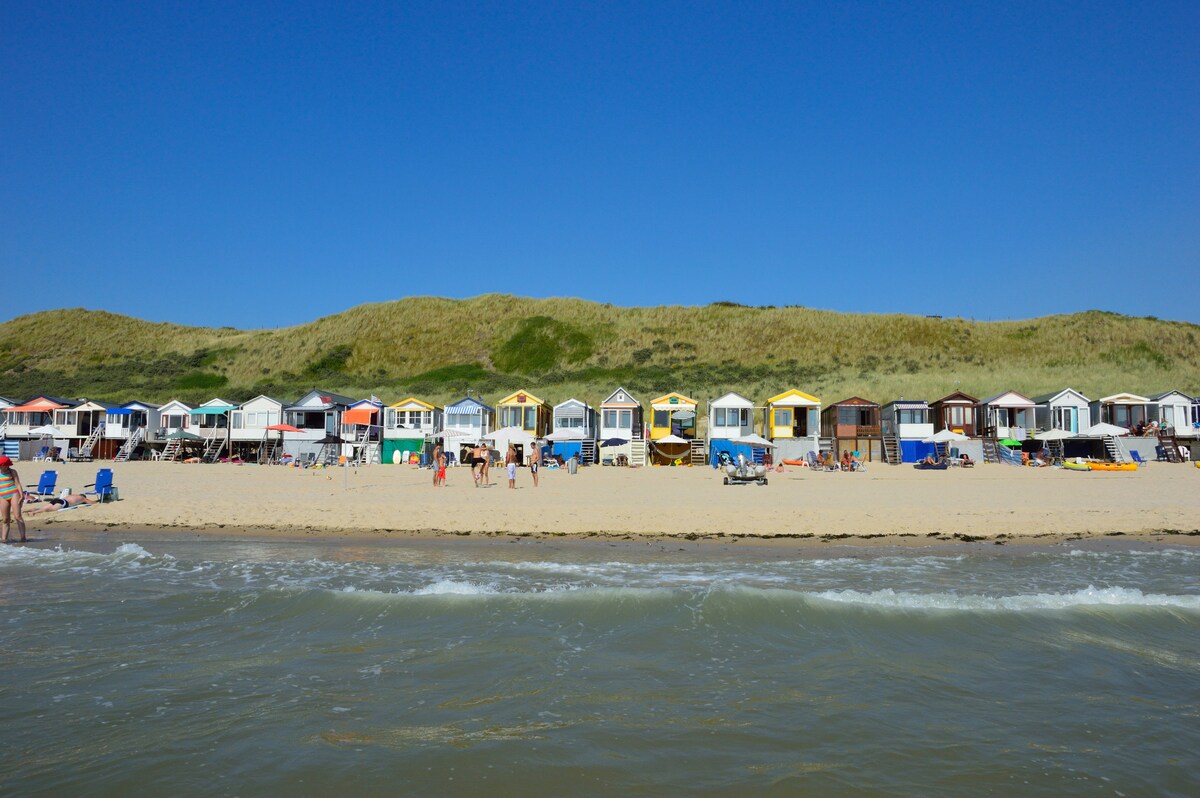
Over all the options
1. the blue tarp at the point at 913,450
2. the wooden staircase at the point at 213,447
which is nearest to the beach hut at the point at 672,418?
the blue tarp at the point at 913,450

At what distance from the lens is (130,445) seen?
40219mm

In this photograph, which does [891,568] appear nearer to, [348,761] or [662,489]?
[348,761]

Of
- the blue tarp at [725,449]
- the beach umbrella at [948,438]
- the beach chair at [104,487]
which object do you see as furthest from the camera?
the beach umbrella at [948,438]

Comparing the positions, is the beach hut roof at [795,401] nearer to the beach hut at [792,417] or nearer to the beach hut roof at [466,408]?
the beach hut at [792,417]

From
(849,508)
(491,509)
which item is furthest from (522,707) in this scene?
(849,508)

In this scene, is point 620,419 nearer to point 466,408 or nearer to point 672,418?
point 672,418

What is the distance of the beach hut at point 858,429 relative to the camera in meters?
37.9

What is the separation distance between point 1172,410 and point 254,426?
4811cm

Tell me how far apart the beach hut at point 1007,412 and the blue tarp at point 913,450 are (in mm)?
4927

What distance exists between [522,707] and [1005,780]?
11.0 ft

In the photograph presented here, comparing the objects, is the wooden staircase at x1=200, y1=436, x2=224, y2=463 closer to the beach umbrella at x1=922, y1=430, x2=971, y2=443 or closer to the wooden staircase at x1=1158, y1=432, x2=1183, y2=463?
the beach umbrella at x1=922, y1=430, x2=971, y2=443

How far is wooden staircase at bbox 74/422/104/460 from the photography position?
39.3 m

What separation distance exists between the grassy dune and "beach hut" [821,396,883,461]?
33.1 ft

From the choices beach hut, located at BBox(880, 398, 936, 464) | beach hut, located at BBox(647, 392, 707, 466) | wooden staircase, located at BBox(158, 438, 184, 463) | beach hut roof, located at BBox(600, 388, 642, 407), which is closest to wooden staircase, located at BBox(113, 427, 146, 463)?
wooden staircase, located at BBox(158, 438, 184, 463)
